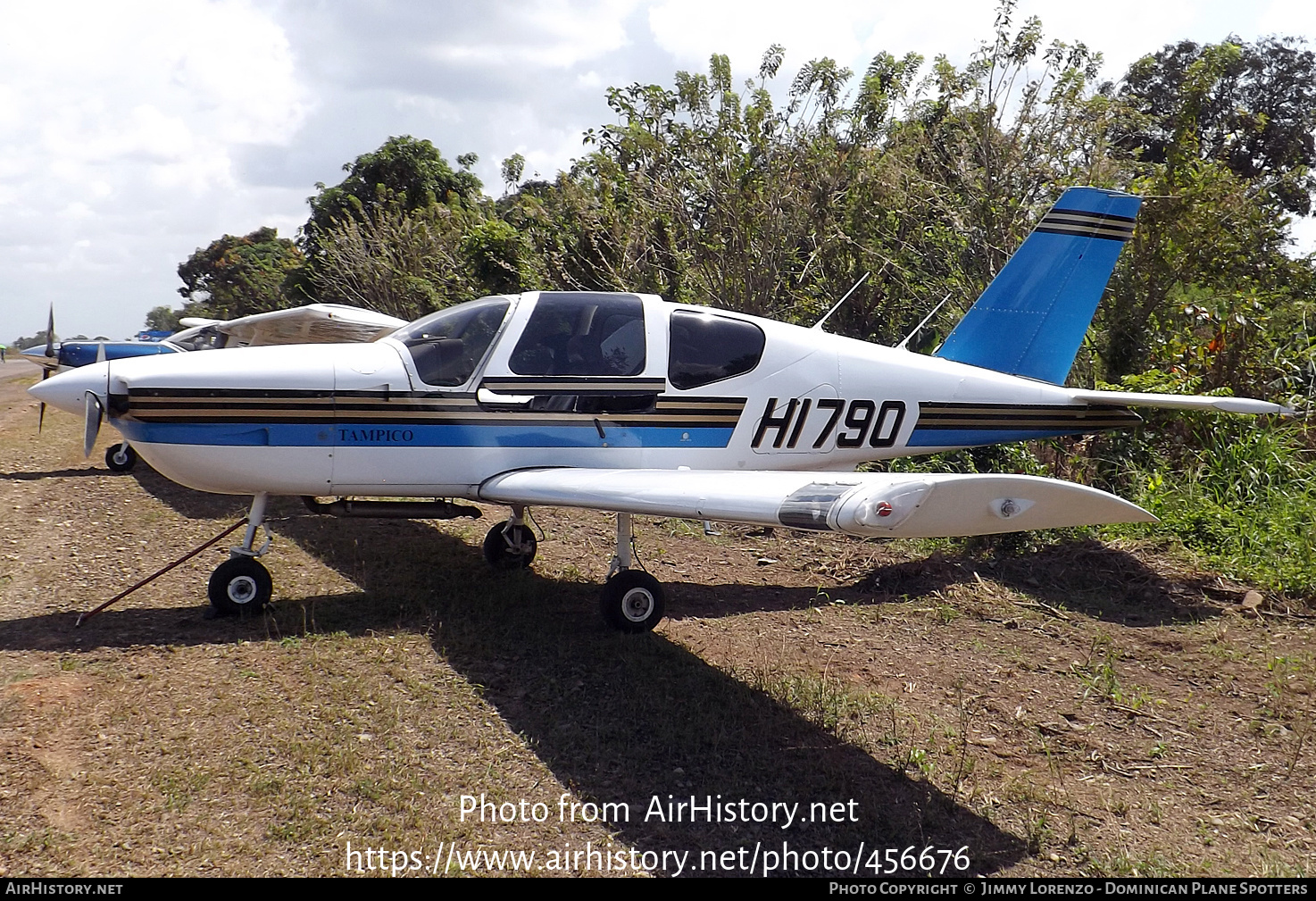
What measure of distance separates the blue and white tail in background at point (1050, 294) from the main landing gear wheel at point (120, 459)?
9.49m

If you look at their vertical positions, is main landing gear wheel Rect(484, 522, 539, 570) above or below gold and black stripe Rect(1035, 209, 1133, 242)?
below

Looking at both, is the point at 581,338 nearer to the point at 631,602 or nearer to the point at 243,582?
the point at 631,602

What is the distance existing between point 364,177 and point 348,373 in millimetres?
27001

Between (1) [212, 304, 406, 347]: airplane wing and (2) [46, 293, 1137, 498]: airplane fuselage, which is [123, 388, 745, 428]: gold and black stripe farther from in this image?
(1) [212, 304, 406, 347]: airplane wing

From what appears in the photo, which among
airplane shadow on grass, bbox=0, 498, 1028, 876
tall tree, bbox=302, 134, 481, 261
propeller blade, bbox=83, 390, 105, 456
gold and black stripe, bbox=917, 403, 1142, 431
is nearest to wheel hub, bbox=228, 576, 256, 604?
airplane shadow on grass, bbox=0, 498, 1028, 876

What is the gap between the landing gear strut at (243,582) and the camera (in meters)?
5.76

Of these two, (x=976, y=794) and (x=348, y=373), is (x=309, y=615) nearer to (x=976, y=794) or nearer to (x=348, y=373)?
(x=348, y=373)

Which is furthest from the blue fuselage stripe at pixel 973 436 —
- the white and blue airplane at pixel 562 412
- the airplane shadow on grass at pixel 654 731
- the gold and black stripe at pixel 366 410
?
the airplane shadow on grass at pixel 654 731

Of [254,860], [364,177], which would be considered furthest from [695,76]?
[364,177]

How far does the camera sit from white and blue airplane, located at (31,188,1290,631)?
558cm

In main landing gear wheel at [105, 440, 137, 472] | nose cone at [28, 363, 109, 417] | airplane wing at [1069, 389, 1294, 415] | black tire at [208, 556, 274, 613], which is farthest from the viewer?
main landing gear wheel at [105, 440, 137, 472]

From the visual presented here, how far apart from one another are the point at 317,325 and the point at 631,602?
742 cm

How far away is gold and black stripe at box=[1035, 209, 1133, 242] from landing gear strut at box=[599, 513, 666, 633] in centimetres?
449

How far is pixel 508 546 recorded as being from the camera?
7270mm
